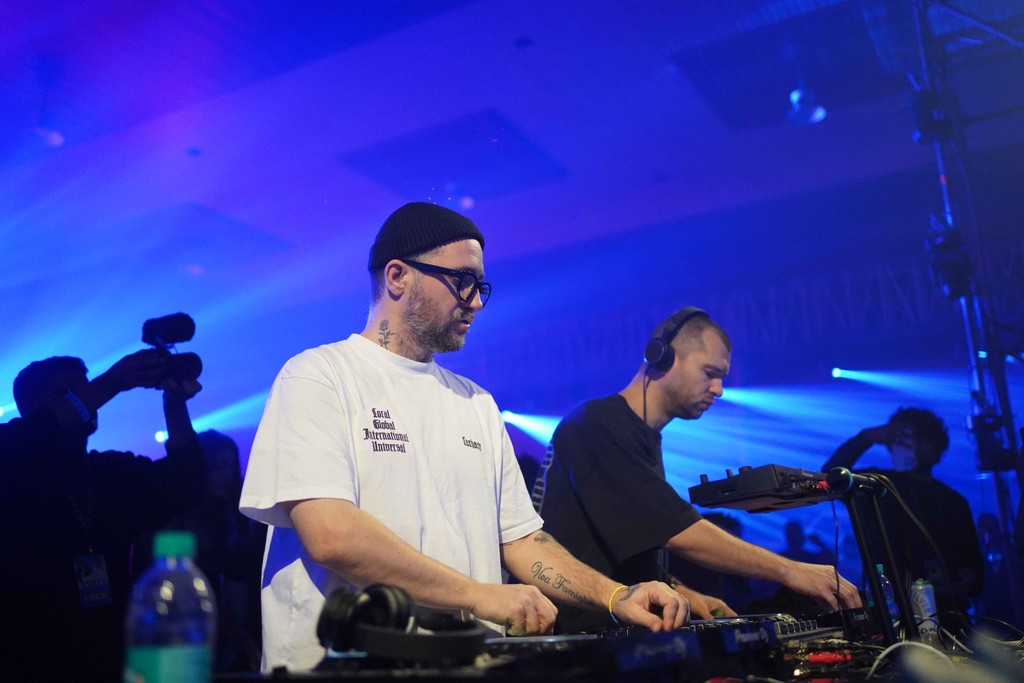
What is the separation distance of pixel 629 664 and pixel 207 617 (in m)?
0.48

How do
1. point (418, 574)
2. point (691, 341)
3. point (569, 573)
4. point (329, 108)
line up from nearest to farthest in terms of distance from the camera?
1. point (418, 574)
2. point (569, 573)
3. point (691, 341)
4. point (329, 108)

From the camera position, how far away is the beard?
2012 mm

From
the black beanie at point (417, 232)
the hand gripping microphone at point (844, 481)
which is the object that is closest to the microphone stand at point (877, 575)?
the hand gripping microphone at point (844, 481)

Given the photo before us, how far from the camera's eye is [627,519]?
2457 mm

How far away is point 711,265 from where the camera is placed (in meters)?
7.36

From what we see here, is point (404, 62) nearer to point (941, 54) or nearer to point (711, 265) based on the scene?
point (941, 54)

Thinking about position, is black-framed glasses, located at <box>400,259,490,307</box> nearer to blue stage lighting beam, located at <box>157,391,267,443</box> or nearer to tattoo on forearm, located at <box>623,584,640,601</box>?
tattoo on forearm, located at <box>623,584,640,601</box>

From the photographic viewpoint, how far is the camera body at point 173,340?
3511 millimetres

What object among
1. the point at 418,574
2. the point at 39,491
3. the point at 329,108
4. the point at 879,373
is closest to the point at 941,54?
the point at 879,373

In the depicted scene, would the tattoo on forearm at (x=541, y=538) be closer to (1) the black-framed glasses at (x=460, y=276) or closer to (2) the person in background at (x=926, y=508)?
(1) the black-framed glasses at (x=460, y=276)

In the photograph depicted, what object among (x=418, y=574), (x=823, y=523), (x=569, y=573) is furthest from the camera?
(x=823, y=523)

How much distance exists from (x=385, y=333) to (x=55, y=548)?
1.56 metres

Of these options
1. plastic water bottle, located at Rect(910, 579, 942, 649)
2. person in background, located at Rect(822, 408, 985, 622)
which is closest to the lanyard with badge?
plastic water bottle, located at Rect(910, 579, 942, 649)

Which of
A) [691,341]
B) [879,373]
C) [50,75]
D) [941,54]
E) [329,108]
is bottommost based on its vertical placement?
[691,341]
